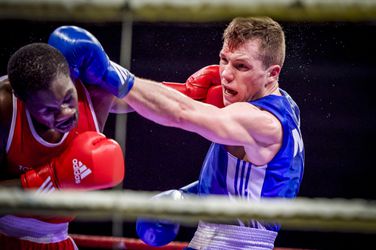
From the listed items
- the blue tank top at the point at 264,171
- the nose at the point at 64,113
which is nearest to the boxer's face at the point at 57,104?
the nose at the point at 64,113

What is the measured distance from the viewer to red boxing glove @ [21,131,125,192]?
56.8 inches

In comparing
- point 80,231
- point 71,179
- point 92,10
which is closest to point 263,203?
point 92,10

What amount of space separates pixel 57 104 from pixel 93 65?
0.14 metres

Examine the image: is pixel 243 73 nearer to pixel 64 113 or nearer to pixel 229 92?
pixel 229 92

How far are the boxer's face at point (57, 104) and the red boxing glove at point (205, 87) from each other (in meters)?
0.53

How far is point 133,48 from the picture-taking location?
8.38 ft

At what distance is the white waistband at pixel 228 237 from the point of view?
1546 mm

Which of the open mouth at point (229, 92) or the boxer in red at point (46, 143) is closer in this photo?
the boxer in red at point (46, 143)

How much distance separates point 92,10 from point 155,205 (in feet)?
0.85

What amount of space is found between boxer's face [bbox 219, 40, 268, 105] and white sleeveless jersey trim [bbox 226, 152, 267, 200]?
21 centimetres

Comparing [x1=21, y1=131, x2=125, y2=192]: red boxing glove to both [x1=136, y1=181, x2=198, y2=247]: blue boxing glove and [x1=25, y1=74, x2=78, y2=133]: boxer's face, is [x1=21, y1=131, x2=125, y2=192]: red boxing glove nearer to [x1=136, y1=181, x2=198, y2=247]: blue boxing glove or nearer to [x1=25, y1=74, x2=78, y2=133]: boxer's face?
[x1=25, y1=74, x2=78, y2=133]: boxer's face

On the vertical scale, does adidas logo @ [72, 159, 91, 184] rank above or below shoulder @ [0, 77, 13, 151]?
below

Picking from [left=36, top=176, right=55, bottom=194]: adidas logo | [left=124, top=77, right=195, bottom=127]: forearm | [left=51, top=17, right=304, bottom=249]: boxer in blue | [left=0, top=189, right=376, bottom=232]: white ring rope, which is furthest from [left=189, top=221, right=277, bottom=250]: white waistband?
[left=0, top=189, right=376, bottom=232]: white ring rope

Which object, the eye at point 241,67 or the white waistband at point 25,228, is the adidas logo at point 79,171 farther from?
the eye at point 241,67
